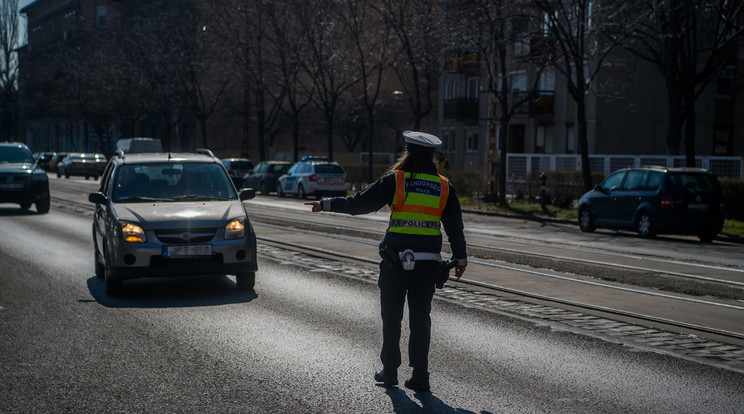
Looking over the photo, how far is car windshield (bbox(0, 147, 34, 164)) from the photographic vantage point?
25047mm

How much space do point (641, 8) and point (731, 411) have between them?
80.5ft

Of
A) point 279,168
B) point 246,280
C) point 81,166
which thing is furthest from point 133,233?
point 81,166

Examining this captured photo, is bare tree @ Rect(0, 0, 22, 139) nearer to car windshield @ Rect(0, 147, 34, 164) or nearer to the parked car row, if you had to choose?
the parked car row

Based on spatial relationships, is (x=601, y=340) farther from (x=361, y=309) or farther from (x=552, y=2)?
(x=552, y=2)

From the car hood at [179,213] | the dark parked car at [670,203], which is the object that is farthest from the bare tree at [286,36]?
the car hood at [179,213]

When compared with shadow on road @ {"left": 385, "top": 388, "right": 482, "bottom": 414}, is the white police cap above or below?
above

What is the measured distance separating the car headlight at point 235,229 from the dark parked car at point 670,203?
12.2m

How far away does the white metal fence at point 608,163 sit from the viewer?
2980 centimetres

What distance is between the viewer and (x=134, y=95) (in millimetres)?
67750

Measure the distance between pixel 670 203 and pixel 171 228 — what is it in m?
13.0

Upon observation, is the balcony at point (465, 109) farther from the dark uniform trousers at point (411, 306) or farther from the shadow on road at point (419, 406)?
the shadow on road at point (419, 406)

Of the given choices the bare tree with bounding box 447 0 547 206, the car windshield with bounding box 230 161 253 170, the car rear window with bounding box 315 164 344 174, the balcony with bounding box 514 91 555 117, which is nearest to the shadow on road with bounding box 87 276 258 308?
the bare tree with bounding box 447 0 547 206

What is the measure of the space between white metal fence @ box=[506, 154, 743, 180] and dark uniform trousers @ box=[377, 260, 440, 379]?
25.2m

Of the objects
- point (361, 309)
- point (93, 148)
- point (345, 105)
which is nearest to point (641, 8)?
point (361, 309)
